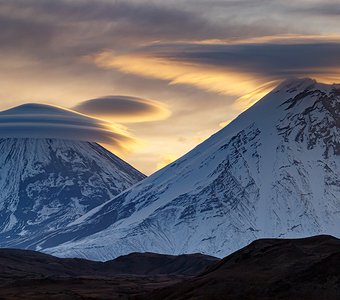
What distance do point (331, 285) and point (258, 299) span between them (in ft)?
40.3

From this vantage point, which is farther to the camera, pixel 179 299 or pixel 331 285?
pixel 179 299

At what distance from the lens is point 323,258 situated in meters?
198

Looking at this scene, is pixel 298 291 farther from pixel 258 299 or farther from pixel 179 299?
pixel 179 299

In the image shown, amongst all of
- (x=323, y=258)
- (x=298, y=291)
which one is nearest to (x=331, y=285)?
(x=298, y=291)

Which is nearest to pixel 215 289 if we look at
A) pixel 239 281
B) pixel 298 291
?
pixel 239 281

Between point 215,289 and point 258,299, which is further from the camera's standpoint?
point 215,289

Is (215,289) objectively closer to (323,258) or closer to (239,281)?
(239,281)

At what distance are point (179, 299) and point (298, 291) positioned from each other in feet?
80.2

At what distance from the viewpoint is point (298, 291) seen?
593 feet

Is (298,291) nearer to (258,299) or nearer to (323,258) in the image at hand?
(258,299)

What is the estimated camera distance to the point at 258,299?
18112 cm

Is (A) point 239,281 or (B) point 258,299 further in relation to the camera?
(A) point 239,281

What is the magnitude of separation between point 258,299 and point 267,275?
19.1 m

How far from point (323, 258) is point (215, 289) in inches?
802
